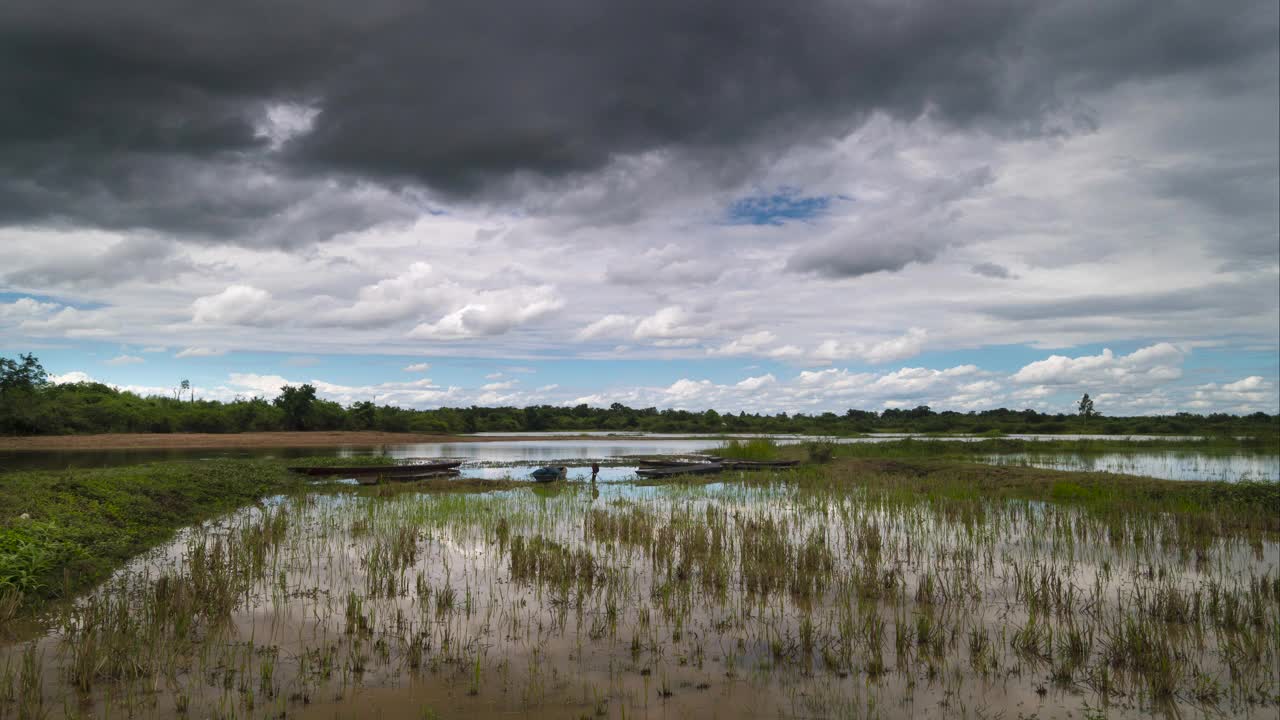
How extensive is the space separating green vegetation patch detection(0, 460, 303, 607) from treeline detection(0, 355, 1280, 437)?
5084 centimetres

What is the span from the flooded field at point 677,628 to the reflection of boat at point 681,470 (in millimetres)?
15380

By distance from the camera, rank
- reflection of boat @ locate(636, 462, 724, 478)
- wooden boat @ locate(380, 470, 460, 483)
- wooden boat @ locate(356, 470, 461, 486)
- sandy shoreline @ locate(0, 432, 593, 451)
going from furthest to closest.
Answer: sandy shoreline @ locate(0, 432, 593, 451), reflection of boat @ locate(636, 462, 724, 478), wooden boat @ locate(380, 470, 460, 483), wooden boat @ locate(356, 470, 461, 486)

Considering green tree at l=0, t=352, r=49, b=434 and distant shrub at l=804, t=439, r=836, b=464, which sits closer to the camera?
distant shrub at l=804, t=439, r=836, b=464

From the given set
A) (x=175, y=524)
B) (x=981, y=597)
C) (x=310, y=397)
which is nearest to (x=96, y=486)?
(x=175, y=524)

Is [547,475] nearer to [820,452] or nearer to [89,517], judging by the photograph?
[89,517]

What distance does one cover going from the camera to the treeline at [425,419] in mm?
57750

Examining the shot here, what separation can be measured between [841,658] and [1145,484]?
1799cm

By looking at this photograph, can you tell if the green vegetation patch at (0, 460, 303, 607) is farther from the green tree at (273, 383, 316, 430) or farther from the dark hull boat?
the green tree at (273, 383, 316, 430)

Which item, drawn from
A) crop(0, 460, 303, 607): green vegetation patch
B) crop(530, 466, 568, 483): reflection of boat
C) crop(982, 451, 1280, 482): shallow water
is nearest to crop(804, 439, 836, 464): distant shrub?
crop(982, 451, 1280, 482): shallow water

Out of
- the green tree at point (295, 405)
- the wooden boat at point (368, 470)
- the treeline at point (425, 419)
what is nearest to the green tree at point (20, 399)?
the treeline at point (425, 419)

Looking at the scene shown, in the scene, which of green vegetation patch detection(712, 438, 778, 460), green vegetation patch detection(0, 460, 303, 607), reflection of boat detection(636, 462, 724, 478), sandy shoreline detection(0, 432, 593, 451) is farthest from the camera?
sandy shoreline detection(0, 432, 593, 451)

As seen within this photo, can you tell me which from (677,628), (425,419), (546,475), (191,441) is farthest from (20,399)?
(677,628)

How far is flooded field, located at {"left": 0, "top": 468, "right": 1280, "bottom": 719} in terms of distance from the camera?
6090 millimetres

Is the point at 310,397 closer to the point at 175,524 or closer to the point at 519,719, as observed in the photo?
the point at 175,524
